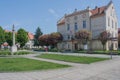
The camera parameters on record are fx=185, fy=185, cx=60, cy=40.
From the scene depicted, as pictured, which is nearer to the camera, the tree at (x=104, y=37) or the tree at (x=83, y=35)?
the tree at (x=104, y=37)

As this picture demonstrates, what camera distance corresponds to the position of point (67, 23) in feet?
195

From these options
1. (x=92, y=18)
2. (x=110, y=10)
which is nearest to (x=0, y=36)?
(x=92, y=18)

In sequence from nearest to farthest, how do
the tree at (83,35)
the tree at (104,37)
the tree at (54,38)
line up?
the tree at (104,37)
the tree at (83,35)
the tree at (54,38)

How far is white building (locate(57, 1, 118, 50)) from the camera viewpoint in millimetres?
49469

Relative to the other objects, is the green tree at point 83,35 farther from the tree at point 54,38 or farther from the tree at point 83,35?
the tree at point 54,38

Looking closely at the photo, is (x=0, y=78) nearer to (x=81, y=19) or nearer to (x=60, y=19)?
(x=81, y=19)

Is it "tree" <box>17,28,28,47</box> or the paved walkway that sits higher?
"tree" <box>17,28,28,47</box>

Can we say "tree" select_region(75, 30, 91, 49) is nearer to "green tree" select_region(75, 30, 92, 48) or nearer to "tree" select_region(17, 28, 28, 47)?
"green tree" select_region(75, 30, 92, 48)

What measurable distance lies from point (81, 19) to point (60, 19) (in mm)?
13725

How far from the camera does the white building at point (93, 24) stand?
49469 millimetres

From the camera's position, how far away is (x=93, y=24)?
170 ft

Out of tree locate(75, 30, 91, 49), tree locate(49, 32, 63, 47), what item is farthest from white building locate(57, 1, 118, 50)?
tree locate(75, 30, 91, 49)

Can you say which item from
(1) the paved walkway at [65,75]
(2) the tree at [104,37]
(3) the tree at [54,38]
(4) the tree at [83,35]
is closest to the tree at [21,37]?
(3) the tree at [54,38]

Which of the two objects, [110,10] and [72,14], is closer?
[110,10]
